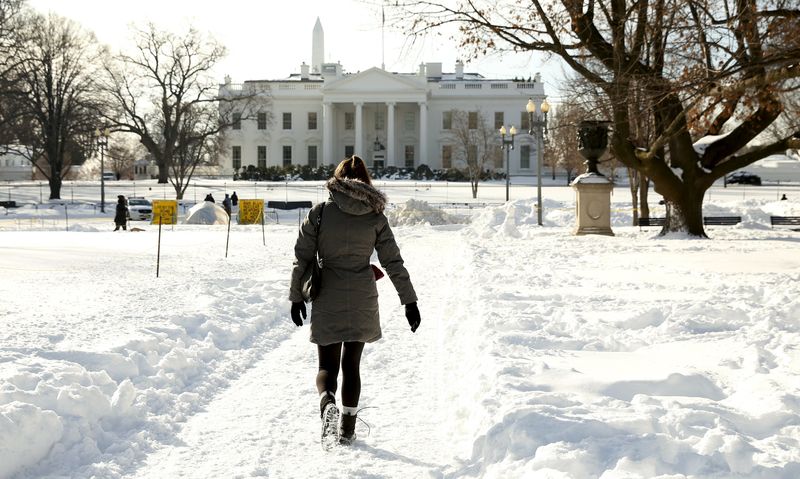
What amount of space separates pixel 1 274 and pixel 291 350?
6705 millimetres

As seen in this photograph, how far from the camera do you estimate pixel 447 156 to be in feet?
287

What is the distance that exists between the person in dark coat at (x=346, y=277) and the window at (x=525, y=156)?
8320 centimetres

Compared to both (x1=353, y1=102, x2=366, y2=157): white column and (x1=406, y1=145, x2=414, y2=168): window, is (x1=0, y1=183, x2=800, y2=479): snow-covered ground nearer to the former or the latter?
(x1=353, y1=102, x2=366, y2=157): white column

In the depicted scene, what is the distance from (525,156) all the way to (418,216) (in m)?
56.8

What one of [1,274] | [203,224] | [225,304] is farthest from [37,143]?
[225,304]

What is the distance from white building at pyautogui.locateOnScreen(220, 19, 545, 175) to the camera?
8612 cm

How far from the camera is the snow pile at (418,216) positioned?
32.4 metres

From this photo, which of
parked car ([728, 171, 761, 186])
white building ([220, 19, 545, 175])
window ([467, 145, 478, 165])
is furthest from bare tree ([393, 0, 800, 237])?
white building ([220, 19, 545, 175])

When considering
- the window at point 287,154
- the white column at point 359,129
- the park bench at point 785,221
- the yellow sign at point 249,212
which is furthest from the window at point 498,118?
the park bench at point 785,221

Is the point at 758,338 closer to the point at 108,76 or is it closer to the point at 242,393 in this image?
the point at 242,393

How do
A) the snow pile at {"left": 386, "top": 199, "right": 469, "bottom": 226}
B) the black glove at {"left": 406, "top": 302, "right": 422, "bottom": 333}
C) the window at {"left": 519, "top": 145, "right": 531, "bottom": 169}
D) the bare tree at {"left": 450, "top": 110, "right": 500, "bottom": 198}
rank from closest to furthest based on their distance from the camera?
the black glove at {"left": 406, "top": 302, "right": 422, "bottom": 333} → the snow pile at {"left": 386, "top": 199, "right": 469, "bottom": 226} → the bare tree at {"left": 450, "top": 110, "right": 500, "bottom": 198} → the window at {"left": 519, "top": 145, "right": 531, "bottom": 169}

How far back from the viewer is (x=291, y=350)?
865cm

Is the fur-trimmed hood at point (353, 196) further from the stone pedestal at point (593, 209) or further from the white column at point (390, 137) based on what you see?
the white column at point (390, 137)

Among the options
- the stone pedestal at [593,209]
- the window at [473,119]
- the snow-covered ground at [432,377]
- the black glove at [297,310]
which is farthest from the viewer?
the window at [473,119]
